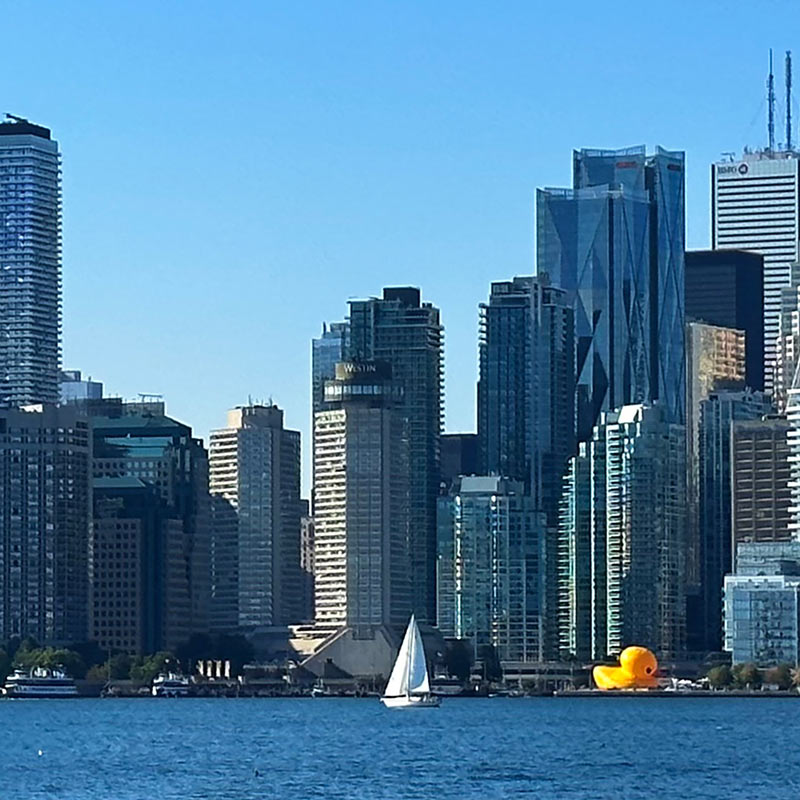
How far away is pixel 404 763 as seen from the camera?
145125 mm

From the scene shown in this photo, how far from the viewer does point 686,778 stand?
132250mm

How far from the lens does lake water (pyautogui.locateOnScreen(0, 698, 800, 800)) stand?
406 feet

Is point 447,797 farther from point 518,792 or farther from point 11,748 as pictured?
point 11,748

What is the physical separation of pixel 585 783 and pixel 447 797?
10693mm

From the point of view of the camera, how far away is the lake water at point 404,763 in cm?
12375

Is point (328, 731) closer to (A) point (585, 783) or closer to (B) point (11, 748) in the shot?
(B) point (11, 748)

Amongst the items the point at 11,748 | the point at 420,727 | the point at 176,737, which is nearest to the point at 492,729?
the point at 420,727

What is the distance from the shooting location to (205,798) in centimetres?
11906

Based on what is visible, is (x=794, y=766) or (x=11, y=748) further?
(x=11, y=748)

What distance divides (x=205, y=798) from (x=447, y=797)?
366 inches

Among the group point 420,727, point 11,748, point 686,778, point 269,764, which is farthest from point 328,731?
point 686,778

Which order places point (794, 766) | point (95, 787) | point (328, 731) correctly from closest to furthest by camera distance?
point (95, 787) → point (794, 766) → point (328, 731)

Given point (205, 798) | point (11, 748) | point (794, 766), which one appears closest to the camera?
point (205, 798)

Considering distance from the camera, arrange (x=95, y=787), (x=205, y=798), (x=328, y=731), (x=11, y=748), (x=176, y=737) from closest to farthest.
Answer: (x=205, y=798) → (x=95, y=787) → (x=11, y=748) → (x=176, y=737) → (x=328, y=731)
